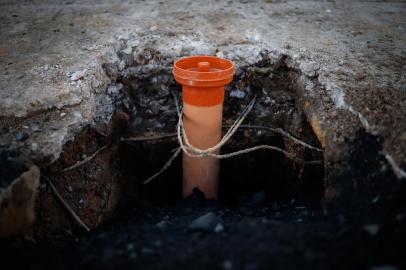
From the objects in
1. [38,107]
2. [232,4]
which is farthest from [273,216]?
[232,4]

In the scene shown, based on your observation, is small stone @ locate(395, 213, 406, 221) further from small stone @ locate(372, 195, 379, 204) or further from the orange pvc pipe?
the orange pvc pipe

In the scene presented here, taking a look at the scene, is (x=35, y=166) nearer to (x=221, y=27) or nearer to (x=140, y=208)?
(x=140, y=208)

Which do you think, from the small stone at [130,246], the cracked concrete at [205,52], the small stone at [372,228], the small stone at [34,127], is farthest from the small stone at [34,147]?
the small stone at [372,228]

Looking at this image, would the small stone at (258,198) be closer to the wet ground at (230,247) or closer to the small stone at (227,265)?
the wet ground at (230,247)

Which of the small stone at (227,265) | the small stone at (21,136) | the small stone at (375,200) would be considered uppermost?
the small stone at (21,136)

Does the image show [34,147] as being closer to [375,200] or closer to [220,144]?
[220,144]

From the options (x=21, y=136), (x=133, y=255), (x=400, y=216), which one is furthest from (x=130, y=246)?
(x=400, y=216)

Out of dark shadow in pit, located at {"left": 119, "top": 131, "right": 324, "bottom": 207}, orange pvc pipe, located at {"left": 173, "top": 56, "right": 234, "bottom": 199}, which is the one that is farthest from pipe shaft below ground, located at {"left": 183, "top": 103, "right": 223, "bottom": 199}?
dark shadow in pit, located at {"left": 119, "top": 131, "right": 324, "bottom": 207}
